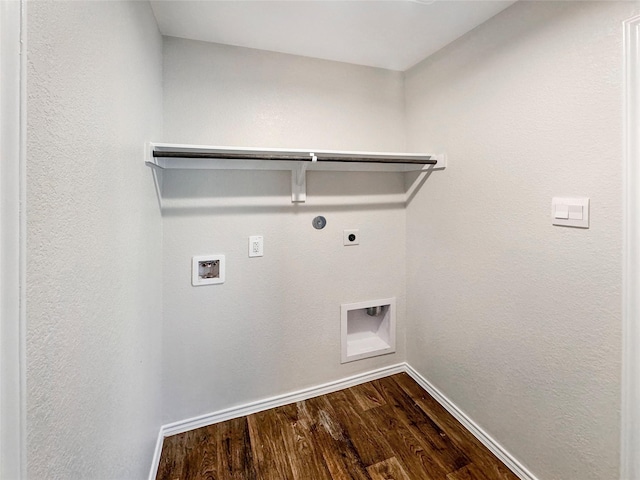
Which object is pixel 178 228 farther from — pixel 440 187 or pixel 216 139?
pixel 440 187

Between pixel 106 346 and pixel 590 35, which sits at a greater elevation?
pixel 590 35

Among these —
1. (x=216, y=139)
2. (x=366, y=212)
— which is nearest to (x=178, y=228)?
(x=216, y=139)

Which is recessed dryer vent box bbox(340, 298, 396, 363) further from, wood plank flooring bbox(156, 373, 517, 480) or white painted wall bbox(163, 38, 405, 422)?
wood plank flooring bbox(156, 373, 517, 480)

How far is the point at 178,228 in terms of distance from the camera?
164 cm

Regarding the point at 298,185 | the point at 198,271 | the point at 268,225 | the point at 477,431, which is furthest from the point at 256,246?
the point at 477,431

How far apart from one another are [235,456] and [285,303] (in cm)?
84

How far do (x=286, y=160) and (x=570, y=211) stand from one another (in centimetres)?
128

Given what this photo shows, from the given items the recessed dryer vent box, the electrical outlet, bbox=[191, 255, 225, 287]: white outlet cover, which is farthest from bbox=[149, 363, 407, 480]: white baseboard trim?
the electrical outlet

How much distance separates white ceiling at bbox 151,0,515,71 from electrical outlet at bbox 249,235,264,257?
1130mm

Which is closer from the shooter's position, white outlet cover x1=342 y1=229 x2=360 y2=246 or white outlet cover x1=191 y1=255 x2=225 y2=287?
white outlet cover x1=191 y1=255 x2=225 y2=287

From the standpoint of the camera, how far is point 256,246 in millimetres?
1783

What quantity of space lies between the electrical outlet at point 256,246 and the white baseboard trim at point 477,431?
4.74 ft

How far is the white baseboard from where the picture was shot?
1465mm

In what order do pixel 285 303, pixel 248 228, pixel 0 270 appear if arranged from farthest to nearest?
pixel 285 303 → pixel 248 228 → pixel 0 270
